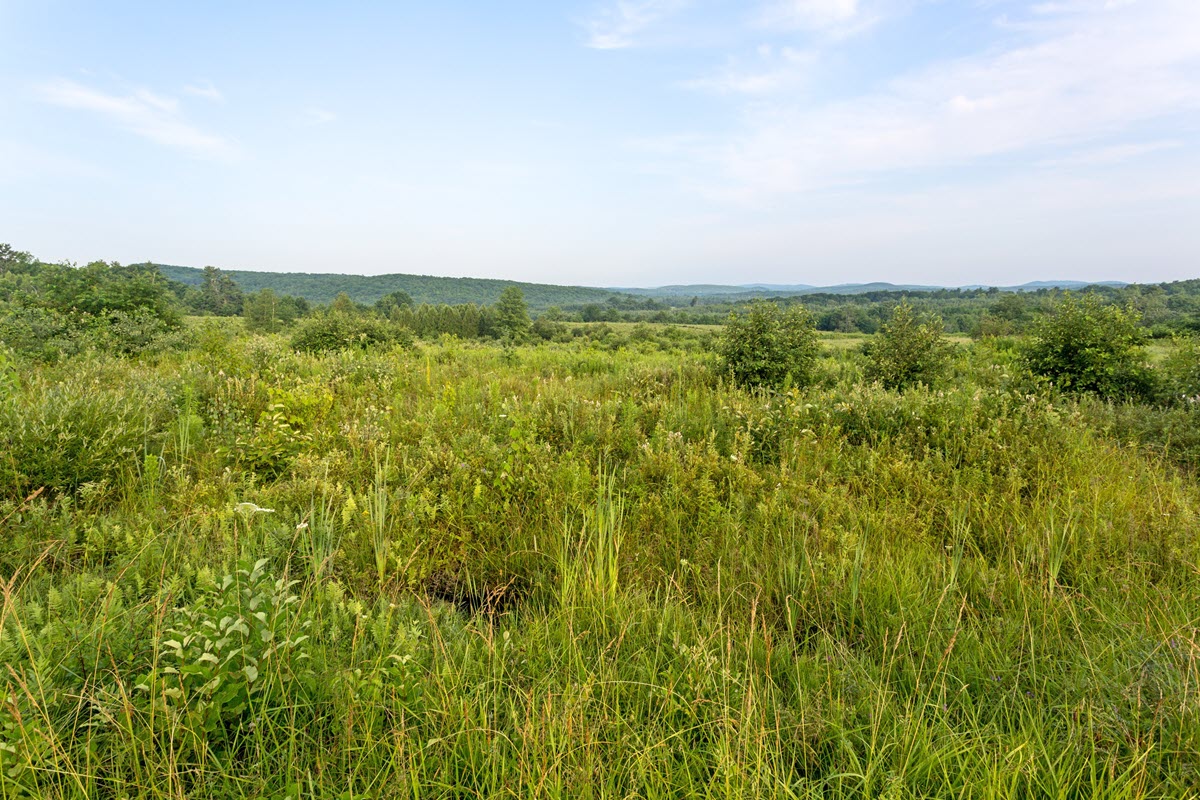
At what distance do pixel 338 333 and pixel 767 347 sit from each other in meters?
11.9

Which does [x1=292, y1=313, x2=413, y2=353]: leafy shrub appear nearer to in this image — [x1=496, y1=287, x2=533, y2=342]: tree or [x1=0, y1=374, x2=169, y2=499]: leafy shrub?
[x1=0, y1=374, x2=169, y2=499]: leafy shrub

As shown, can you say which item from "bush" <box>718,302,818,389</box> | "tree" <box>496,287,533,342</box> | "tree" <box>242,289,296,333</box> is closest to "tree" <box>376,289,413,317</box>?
"tree" <box>242,289,296,333</box>

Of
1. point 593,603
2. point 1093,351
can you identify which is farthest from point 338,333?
point 1093,351

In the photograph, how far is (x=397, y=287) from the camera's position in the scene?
144m

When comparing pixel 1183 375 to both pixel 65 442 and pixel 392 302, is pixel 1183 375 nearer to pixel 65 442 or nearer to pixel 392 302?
pixel 65 442

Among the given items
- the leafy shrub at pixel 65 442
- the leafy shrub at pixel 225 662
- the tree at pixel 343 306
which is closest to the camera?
the leafy shrub at pixel 225 662

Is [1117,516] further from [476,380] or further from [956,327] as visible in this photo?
[956,327]

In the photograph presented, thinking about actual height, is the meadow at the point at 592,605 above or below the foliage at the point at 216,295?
below

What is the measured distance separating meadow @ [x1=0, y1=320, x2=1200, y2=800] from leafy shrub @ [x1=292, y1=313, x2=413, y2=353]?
30.5 feet

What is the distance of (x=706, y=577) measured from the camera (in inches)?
117

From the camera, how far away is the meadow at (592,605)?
1601 millimetres

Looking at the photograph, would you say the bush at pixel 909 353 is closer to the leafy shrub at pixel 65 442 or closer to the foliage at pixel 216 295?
the leafy shrub at pixel 65 442

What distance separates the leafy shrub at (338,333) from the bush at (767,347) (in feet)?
31.3

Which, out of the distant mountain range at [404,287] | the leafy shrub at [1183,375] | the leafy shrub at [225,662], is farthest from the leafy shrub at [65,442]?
the distant mountain range at [404,287]
